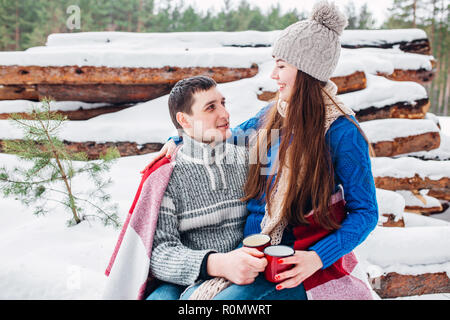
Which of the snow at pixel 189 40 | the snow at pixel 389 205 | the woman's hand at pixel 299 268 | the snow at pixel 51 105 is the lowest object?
the snow at pixel 389 205

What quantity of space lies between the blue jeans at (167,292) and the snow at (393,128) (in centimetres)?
460

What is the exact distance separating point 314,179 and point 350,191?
174 mm

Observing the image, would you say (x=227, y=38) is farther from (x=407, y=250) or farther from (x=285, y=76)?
(x=285, y=76)

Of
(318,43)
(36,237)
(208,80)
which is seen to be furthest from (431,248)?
(36,237)

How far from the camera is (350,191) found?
4.54 feet

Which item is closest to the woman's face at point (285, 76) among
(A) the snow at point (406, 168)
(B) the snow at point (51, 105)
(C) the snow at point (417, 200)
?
(A) the snow at point (406, 168)

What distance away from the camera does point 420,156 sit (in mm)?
5762

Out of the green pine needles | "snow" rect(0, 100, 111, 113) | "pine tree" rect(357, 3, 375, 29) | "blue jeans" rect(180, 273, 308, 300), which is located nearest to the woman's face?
"blue jeans" rect(180, 273, 308, 300)

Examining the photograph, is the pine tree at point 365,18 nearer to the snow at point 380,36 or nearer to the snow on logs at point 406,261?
the snow at point 380,36

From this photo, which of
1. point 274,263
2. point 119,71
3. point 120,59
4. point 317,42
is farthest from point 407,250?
point 120,59

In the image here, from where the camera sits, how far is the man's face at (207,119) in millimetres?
1600

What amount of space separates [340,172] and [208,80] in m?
0.86

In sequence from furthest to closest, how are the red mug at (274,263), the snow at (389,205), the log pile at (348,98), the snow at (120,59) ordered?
the snow at (120,59) → the log pile at (348,98) → the snow at (389,205) → the red mug at (274,263)
